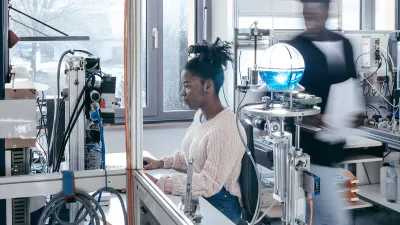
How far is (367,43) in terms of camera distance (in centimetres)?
406

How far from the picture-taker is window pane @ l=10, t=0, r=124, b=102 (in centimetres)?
400

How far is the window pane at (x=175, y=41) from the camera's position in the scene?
14.3 ft

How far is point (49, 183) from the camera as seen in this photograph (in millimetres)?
1468

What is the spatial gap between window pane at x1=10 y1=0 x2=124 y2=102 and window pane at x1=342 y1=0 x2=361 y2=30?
2.26m

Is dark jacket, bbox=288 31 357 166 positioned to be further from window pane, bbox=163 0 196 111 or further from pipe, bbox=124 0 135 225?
window pane, bbox=163 0 196 111

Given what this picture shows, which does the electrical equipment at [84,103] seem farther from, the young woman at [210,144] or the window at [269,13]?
the window at [269,13]

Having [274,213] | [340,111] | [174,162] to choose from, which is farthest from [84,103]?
[274,213]

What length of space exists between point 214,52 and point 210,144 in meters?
0.58

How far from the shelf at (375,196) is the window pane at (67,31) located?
2062 millimetres

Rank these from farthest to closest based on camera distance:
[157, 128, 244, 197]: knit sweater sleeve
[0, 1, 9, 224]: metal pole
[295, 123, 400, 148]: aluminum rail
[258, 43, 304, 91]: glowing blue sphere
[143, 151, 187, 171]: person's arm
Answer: [295, 123, 400, 148]: aluminum rail, [143, 151, 187, 171]: person's arm, [157, 128, 244, 197]: knit sweater sleeve, [258, 43, 304, 91]: glowing blue sphere, [0, 1, 9, 224]: metal pole

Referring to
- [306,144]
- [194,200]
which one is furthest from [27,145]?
[306,144]

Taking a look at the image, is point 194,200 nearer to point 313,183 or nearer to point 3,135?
point 313,183

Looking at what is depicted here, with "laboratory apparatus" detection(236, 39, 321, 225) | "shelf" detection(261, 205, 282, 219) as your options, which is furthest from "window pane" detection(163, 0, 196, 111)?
"laboratory apparatus" detection(236, 39, 321, 225)

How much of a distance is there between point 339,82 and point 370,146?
1158 millimetres
